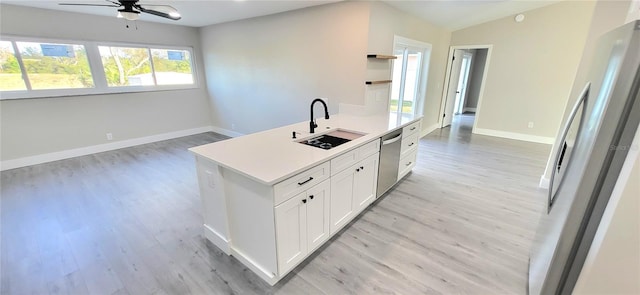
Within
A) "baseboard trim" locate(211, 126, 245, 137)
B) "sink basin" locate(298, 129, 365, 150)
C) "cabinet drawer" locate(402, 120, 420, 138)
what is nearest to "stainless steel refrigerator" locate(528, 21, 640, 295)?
"sink basin" locate(298, 129, 365, 150)

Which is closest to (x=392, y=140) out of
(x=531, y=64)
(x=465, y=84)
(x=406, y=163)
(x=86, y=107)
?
(x=406, y=163)

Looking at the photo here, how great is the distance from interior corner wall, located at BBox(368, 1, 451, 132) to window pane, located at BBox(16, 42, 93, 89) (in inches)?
190

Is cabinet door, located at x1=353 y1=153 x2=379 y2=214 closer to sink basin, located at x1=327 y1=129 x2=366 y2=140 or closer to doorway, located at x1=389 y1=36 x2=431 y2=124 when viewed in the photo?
sink basin, located at x1=327 y1=129 x2=366 y2=140

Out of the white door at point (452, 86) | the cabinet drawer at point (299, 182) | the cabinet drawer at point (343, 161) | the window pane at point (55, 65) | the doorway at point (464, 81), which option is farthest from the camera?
the white door at point (452, 86)

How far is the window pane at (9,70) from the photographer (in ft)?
11.8

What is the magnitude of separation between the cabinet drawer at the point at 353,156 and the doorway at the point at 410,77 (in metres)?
2.34

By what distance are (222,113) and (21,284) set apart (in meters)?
4.38

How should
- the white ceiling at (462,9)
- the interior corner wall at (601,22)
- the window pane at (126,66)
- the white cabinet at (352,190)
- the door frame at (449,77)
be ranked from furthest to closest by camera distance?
the door frame at (449,77) → the window pane at (126,66) → the white ceiling at (462,9) → the interior corner wall at (601,22) → the white cabinet at (352,190)

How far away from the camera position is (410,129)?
311 cm

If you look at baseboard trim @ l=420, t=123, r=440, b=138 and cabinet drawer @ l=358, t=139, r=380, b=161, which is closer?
cabinet drawer @ l=358, t=139, r=380, b=161

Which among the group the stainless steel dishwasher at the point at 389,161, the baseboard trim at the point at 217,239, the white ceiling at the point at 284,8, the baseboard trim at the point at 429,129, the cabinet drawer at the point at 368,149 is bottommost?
the baseboard trim at the point at 217,239

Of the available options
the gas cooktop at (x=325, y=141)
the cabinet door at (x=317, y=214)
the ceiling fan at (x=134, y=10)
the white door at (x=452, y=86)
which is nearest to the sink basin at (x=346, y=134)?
the gas cooktop at (x=325, y=141)

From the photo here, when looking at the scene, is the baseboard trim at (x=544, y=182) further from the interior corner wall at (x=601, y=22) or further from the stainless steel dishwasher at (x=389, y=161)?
the stainless steel dishwasher at (x=389, y=161)

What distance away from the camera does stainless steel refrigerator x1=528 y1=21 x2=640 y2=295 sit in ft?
3.02
